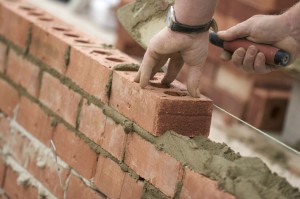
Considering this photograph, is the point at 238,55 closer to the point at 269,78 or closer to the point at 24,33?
the point at 24,33

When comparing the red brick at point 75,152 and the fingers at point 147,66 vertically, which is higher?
the fingers at point 147,66

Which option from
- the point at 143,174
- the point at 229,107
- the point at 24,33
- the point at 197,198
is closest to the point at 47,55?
the point at 24,33

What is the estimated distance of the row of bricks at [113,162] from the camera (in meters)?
1.80

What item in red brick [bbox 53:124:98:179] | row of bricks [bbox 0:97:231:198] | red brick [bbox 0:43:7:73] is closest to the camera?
row of bricks [bbox 0:97:231:198]

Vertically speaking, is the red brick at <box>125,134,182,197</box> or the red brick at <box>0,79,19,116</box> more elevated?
the red brick at <box>125,134,182,197</box>

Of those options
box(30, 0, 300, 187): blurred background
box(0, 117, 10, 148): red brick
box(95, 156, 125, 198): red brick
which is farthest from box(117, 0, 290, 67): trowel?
box(30, 0, 300, 187): blurred background

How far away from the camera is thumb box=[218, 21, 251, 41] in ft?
6.72

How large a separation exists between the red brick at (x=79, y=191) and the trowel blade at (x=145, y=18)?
550 millimetres

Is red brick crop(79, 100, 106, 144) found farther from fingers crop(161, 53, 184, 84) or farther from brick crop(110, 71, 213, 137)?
fingers crop(161, 53, 184, 84)

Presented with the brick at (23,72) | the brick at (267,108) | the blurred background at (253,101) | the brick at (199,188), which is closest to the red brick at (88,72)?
the brick at (23,72)

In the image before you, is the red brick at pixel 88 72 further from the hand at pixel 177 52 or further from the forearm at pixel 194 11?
the forearm at pixel 194 11

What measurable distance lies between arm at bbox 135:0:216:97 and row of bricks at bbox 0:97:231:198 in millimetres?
215

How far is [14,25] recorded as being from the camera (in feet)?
8.68

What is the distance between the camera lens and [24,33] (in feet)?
8.42
